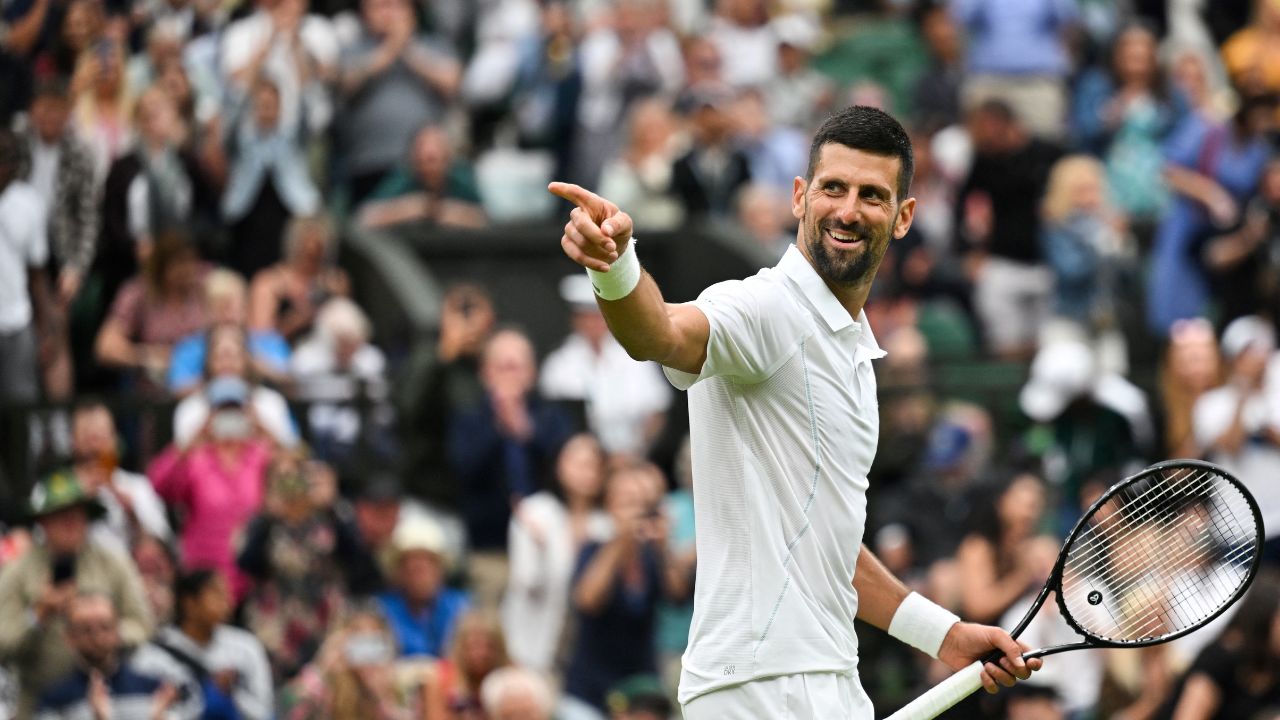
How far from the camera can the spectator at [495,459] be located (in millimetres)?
11719

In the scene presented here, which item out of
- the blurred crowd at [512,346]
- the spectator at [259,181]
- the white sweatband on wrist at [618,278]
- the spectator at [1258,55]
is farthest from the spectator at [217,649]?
the spectator at [1258,55]

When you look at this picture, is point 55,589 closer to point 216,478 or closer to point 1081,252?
point 216,478

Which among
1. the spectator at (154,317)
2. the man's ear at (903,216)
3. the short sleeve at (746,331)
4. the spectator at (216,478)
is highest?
the man's ear at (903,216)

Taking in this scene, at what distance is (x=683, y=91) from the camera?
1493cm

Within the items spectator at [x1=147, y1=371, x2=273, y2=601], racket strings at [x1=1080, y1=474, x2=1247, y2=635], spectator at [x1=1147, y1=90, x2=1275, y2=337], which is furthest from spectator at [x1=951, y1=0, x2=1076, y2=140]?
racket strings at [x1=1080, y1=474, x2=1247, y2=635]

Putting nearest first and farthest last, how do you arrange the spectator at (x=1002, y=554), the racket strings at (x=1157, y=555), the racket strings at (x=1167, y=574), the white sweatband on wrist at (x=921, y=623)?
the white sweatband on wrist at (x=921, y=623) → the racket strings at (x=1157, y=555) → the racket strings at (x=1167, y=574) → the spectator at (x=1002, y=554)

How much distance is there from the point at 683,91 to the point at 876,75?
2.43 m

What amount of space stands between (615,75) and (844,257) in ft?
32.1

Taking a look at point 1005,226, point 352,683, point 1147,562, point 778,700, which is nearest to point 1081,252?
point 1005,226

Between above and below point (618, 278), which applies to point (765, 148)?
above

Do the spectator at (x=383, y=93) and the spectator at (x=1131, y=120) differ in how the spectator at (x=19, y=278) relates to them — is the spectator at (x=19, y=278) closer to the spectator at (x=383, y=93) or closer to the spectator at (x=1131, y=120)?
the spectator at (x=383, y=93)

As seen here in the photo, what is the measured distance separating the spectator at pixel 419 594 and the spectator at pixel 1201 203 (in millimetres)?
4749

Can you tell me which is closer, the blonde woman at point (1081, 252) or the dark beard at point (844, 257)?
the dark beard at point (844, 257)

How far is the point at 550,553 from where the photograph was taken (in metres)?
11.2
